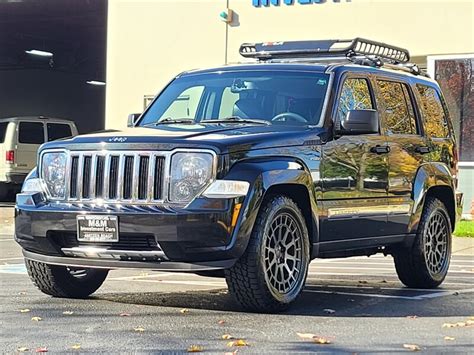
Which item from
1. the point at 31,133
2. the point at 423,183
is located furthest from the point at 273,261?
the point at 31,133

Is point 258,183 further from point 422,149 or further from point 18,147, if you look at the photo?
point 18,147

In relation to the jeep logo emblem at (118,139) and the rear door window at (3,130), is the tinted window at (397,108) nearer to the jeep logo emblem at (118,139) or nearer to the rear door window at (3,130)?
the jeep logo emblem at (118,139)

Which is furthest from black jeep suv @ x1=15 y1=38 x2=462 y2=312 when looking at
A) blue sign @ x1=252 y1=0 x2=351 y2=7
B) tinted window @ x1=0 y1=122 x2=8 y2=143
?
tinted window @ x1=0 y1=122 x2=8 y2=143

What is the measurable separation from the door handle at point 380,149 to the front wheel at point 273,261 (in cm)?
120

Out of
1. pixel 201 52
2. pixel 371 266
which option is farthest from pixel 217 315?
pixel 201 52

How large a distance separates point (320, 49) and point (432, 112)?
130cm

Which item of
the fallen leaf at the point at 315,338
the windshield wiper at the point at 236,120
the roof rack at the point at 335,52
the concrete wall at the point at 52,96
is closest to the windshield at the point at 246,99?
the windshield wiper at the point at 236,120

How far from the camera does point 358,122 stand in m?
7.73

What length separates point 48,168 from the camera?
7379 mm

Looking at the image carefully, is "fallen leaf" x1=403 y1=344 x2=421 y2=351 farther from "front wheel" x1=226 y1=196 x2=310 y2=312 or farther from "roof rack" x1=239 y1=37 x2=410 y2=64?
"roof rack" x1=239 y1=37 x2=410 y2=64

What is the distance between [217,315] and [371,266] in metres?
5.07

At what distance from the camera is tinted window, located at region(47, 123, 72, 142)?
2474 cm

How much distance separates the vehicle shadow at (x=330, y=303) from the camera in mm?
7254

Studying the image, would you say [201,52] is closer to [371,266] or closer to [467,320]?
[371,266]
